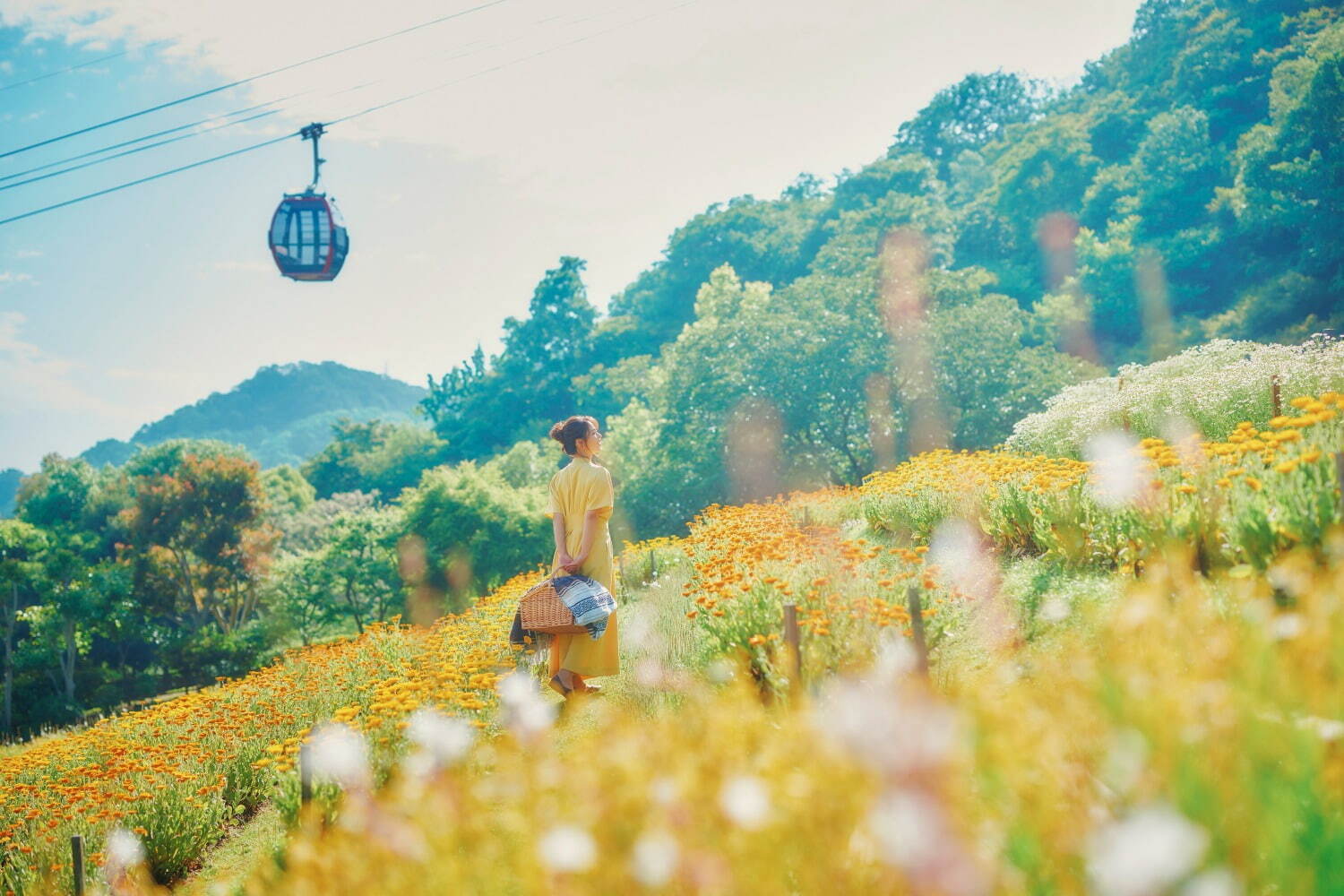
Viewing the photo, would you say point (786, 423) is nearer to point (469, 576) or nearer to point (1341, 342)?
point (469, 576)

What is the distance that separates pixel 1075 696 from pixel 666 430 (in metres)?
21.5

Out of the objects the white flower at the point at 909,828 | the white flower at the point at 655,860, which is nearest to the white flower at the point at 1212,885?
the white flower at the point at 909,828

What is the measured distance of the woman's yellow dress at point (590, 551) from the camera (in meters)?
5.88

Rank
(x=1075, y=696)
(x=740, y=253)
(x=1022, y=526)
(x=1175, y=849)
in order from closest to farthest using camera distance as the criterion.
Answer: (x=1175, y=849), (x=1075, y=696), (x=1022, y=526), (x=740, y=253)

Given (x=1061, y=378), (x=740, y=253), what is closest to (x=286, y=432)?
(x=740, y=253)

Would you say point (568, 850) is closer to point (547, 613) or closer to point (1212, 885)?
point (1212, 885)

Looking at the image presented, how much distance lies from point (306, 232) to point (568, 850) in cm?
1121

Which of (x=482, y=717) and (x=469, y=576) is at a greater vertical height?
(x=482, y=717)

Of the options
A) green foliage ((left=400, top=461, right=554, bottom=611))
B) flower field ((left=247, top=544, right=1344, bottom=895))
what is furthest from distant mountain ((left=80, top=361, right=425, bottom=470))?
flower field ((left=247, top=544, right=1344, bottom=895))

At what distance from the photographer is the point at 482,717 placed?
554cm

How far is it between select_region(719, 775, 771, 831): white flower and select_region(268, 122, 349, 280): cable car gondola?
11.1 metres

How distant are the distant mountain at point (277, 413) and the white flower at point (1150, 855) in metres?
127

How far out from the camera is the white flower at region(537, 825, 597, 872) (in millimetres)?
1691

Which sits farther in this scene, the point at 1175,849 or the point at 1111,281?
the point at 1111,281
